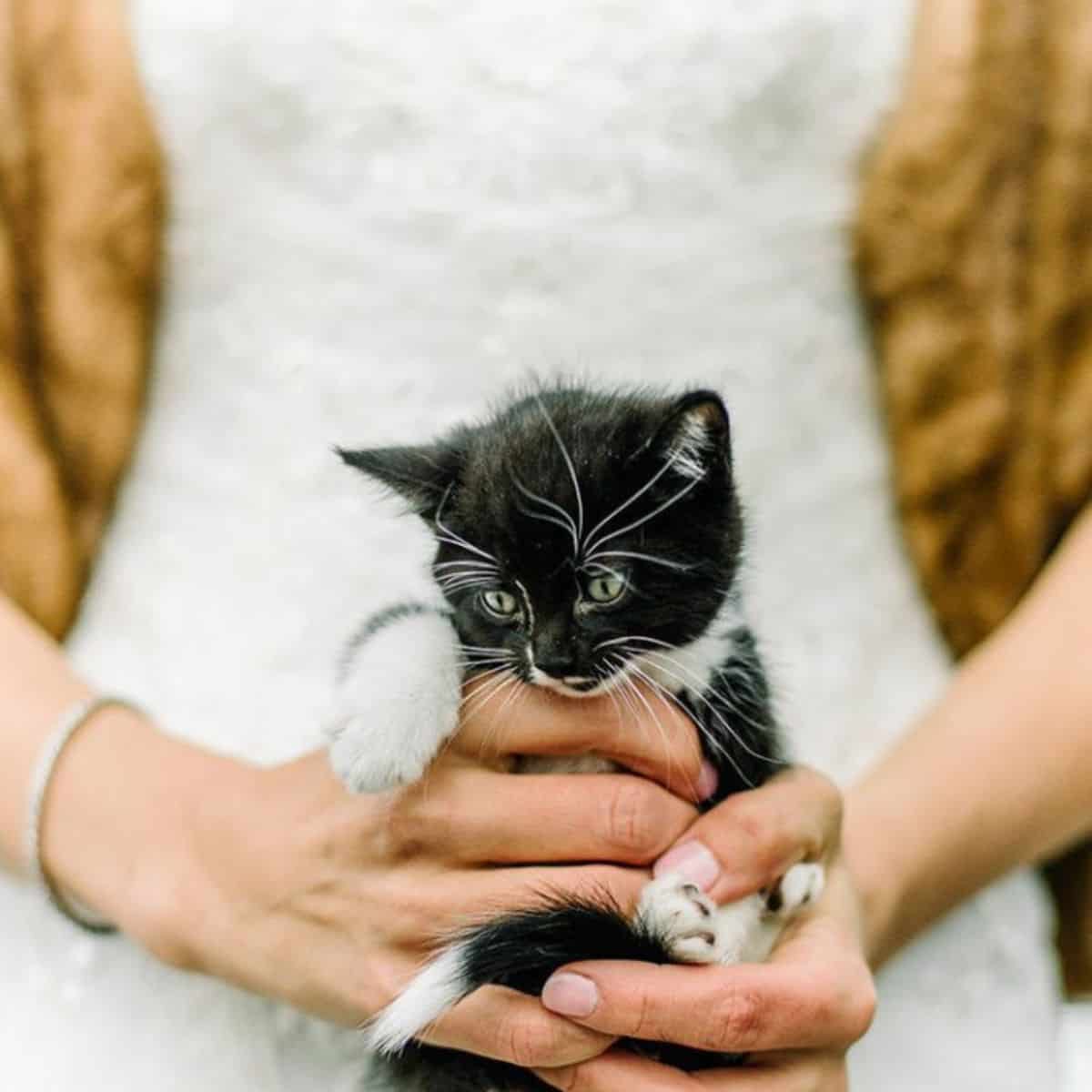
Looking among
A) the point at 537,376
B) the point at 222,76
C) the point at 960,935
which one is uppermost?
the point at 222,76

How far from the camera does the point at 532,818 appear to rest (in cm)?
85

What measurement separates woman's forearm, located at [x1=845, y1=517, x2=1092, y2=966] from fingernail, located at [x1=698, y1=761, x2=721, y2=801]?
0.17 metres

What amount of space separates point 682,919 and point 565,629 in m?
0.20

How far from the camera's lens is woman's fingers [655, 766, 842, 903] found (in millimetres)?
851

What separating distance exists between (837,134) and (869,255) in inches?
4.2

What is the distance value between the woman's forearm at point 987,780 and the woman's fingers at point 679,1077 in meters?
0.19

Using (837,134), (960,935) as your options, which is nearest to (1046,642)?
(960,935)

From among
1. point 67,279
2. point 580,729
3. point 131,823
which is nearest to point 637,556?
point 580,729

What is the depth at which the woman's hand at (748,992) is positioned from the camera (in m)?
0.79

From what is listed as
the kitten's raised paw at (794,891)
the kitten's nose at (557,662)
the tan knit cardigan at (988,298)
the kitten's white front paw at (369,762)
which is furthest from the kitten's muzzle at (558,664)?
the tan knit cardigan at (988,298)

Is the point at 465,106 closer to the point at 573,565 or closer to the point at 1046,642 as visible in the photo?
the point at 573,565

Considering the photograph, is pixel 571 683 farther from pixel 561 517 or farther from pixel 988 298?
pixel 988 298

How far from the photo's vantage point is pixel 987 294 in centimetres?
113

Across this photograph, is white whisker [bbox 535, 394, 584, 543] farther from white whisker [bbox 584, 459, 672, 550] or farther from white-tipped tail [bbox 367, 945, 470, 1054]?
white-tipped tail [bbox 367, 945, 470, 1054]
